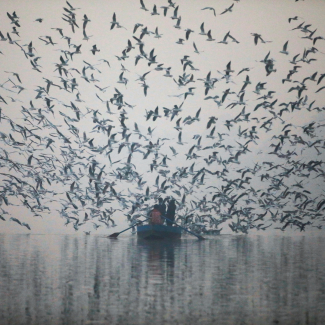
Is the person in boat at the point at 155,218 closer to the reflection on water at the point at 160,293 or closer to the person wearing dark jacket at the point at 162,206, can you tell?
the person wearing dark jacket at the point at 162,206

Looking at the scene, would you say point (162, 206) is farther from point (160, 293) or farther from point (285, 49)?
point (160, 293)

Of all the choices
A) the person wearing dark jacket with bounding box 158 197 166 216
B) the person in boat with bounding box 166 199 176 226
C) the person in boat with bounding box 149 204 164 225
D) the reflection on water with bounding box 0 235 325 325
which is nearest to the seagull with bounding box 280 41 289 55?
the reflection on water with bounding box 0 235 325 325

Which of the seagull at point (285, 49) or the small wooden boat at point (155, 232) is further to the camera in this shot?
the small wooden boat at point (155, 232)

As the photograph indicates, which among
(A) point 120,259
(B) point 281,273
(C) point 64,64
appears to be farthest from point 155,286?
(C) point 64,64

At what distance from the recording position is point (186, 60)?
121 ft

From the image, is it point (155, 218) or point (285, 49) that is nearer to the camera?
point (285, 49)

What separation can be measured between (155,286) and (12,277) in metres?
5.13

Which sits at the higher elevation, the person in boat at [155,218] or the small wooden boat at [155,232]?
the person in boat at [155,218]

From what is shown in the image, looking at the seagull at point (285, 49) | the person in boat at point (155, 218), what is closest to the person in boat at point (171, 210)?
the person in boat at point (155, 218)

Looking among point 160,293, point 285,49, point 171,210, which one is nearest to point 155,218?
point 171,210

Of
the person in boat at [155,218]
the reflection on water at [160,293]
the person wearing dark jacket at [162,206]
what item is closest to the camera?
the reflection on water at [160,293]

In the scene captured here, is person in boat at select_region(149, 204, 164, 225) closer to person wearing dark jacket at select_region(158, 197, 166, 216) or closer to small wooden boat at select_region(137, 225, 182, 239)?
small wooden boat at select_region(137, 225, 182, 239)

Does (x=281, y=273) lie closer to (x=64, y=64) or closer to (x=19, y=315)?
(x=19, y=315)

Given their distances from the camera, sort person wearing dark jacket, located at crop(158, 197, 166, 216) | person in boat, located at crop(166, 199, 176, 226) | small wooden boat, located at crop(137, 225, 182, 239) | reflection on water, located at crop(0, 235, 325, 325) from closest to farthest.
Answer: reflection on water, located at crop(0, 235, 325, 325) < small wooden boat, located at crop(137, 225, 182, 239) < person wearing dark jacket, located at crop(158, 197, 166, 216) < person in boat, located at crop(166, 199, 176, 226)
